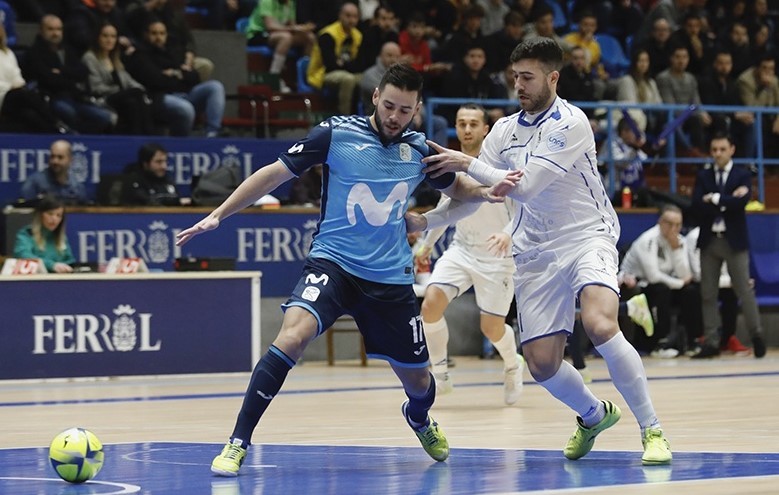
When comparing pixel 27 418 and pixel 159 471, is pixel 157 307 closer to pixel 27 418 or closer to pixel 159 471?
pixel 27 418

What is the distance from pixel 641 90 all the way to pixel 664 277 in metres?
3.62

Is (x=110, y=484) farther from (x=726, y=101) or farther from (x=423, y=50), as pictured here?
(x=726, y=101)

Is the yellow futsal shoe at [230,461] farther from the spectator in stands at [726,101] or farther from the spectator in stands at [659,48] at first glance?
the spectator in stands at [659,48]

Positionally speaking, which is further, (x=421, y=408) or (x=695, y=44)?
(x=695, y=44)

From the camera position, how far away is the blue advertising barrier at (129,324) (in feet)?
45.7

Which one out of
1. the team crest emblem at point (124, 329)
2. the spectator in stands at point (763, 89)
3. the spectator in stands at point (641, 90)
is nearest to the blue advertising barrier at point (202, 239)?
the team crest emblem at point (124, 329)

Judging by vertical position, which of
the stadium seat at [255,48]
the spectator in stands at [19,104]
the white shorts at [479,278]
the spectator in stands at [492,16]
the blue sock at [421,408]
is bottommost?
the blue sock at [421,408]

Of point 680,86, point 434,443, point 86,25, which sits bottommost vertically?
point 434,443

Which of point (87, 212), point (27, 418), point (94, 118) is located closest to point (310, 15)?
point (94, 118)

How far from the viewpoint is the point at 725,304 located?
18344 millimetres

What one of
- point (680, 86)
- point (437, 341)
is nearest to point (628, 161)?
point (680, 86)

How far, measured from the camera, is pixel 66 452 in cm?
634

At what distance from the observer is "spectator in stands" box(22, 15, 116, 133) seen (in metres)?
16.3

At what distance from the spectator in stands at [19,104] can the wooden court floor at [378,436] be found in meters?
3.31
